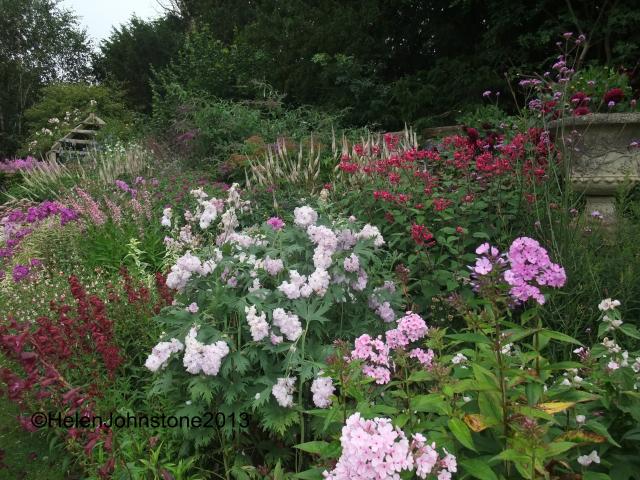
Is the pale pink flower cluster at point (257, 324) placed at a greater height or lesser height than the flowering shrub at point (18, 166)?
lesser

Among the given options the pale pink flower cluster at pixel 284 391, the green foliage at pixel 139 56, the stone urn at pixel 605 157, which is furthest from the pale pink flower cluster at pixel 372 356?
the green foliage at pixel 139 56

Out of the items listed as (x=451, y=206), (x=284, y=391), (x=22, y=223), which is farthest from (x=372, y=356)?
(x=22, y=223)

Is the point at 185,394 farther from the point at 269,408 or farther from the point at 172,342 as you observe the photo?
the point at 269,408

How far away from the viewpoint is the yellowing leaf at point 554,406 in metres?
1.52

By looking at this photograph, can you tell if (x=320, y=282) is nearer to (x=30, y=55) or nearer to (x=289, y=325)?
(x=289, y=325)

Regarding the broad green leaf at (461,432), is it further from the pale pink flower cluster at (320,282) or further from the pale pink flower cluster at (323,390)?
the pale pink flower cluster at (320,282)

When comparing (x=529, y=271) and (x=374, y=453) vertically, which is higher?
(x=529, y=271)

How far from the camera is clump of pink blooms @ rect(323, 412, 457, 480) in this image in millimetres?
1222

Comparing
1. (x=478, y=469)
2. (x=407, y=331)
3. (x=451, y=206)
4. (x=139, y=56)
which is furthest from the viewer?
(x=139, y=56)

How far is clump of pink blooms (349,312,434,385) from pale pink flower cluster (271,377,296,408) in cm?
39

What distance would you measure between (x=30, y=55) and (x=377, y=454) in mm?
30826

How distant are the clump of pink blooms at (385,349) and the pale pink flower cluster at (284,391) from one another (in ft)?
1.29

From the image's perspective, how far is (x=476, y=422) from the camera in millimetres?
1543

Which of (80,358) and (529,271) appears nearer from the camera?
(529,271)
